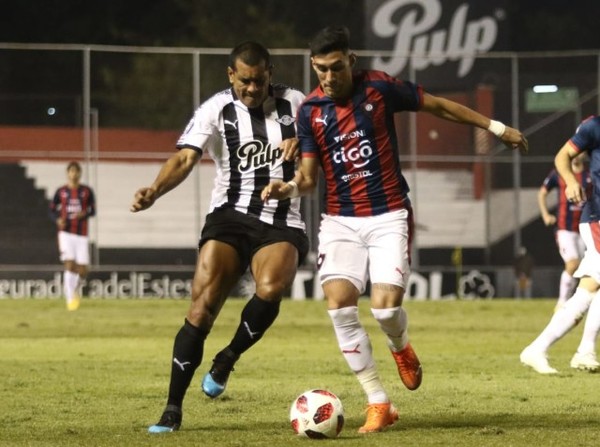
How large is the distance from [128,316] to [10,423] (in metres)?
12.7

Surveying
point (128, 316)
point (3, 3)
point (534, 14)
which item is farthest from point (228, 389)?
point (534, 14)

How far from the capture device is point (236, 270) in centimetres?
892

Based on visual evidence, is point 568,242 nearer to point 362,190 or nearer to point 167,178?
point 362,190

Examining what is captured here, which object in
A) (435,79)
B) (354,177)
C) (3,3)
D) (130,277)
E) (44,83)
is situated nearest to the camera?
(354,177)

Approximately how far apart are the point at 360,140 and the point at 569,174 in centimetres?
288

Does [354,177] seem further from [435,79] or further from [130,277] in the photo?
[435,79]

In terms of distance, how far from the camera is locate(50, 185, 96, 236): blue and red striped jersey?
78.7 feet

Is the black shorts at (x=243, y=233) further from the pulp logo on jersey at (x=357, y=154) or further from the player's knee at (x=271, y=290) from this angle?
the pulp logo on jersey at (x=357, y=154)

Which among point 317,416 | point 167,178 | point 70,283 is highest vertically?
point 167,178

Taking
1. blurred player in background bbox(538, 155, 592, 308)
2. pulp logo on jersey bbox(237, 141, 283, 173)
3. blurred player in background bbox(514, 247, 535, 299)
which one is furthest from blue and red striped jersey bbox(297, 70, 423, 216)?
blurred player in background bbox(514, 247, 535, 299)

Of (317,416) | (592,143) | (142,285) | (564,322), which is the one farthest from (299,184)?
(142,285)

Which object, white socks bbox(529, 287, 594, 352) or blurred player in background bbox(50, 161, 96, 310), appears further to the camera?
blurred player in background bbox(50, 161, 96, 310)

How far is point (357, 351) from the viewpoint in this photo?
8.55 metres

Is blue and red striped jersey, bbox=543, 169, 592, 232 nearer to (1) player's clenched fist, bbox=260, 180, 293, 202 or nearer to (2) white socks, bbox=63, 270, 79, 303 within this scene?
(2) white socks, bbox=63, 270, 79, 303
